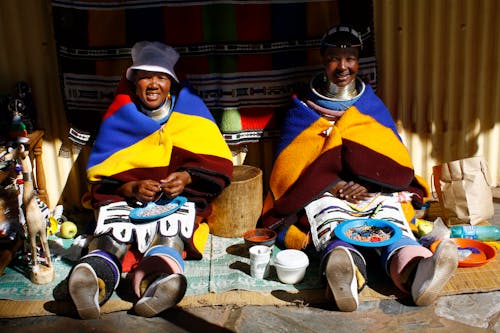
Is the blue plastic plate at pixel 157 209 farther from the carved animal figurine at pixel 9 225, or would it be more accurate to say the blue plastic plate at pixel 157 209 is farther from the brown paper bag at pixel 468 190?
the brown paper bag at pixel 468 190

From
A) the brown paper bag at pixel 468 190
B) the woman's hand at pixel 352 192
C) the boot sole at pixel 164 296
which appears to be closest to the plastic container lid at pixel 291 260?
the woman's hand at pixel 352 192

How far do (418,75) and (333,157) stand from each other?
1.47m

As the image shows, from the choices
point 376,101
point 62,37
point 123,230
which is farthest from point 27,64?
point 376,101

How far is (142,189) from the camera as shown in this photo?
14.1 ft

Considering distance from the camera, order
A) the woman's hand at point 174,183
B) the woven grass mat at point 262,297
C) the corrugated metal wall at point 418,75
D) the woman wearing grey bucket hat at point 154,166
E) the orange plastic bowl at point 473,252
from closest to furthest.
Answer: the woven grass mat at point 262,297
the orange plastic bowl at point 473,252
the woman wearing grey bucket hat at point 154,166
the woman's hand at point 174,183
the corrugated metal wall at point 418,75

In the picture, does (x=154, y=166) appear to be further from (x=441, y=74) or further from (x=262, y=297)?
(x=441, y=74)

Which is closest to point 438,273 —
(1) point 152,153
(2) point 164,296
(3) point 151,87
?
(2) point 164,296

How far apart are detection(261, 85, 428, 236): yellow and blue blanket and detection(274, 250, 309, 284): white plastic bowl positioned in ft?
1.75

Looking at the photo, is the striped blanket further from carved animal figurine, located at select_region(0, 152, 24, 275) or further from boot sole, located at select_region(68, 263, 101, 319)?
boot sole, located at select_region(68, 263, 101, 319)

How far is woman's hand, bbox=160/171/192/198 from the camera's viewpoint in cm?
434

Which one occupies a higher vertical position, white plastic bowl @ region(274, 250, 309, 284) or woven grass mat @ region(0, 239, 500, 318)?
white plastic bowl @ region(274, 250, 309, 284)

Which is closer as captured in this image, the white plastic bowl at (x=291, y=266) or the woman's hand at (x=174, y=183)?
the white plastic bowl at (x=291, y=266)

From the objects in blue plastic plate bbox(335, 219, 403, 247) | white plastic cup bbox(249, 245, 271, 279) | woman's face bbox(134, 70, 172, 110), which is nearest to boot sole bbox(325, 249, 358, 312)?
blue plastic plate bbox(335, 219, 403, 247)

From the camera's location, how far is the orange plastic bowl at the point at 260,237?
4367 millimetres
